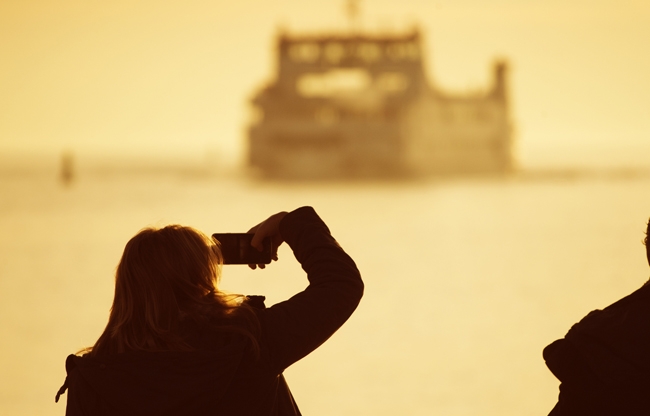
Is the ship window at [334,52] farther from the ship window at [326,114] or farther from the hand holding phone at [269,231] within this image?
the hand holding phone at [269,231]

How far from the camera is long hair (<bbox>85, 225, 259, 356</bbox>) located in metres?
2.26

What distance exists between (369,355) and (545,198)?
3264 centimetres

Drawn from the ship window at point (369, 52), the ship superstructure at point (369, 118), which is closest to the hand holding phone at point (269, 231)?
the ship superstructure at point (369, 118)

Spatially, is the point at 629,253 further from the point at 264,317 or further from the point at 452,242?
the point at 264,317

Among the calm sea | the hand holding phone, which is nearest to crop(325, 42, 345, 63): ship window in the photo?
the calm sea

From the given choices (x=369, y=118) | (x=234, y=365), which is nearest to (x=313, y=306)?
(x=234, y=365)

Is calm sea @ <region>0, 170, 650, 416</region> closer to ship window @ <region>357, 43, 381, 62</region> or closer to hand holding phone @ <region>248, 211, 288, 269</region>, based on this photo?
hand holding phone @ <region>248, 211, 288, 269</region>

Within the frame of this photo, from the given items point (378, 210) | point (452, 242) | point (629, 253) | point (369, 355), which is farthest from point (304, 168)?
point (369, 355)

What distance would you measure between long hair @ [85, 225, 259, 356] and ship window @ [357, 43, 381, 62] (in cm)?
5423

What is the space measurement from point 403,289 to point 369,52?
141ft

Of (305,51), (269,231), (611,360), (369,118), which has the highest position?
(269,231)

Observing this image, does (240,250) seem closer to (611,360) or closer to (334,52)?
(611,360)

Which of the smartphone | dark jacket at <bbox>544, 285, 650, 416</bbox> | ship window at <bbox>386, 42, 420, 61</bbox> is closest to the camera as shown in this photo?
dark jacket at <bbox>544, 285, 650, 416</bbox>

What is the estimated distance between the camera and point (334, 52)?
56.2 metres
